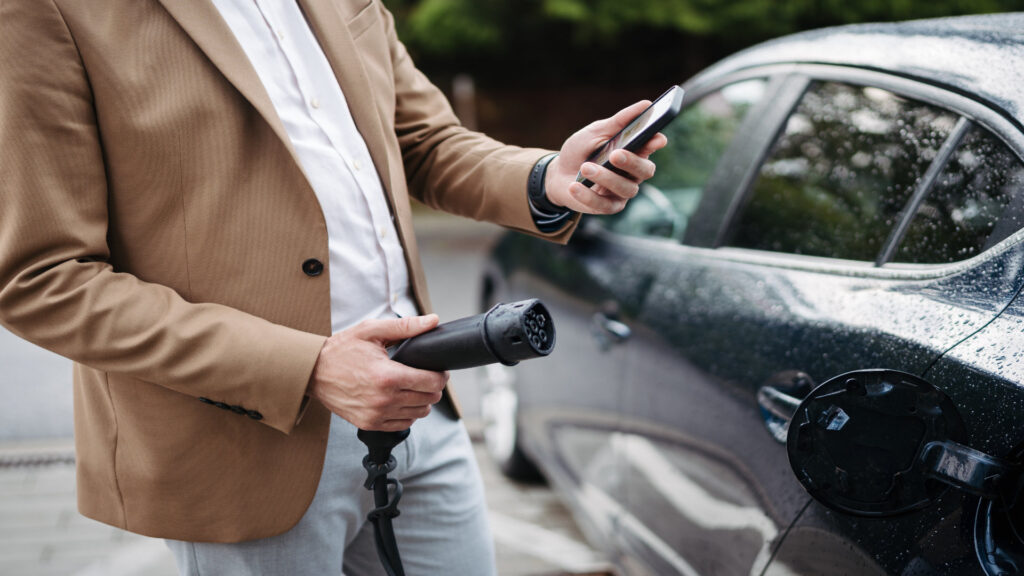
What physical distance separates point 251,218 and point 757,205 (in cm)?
143

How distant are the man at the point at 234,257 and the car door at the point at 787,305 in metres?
0.53

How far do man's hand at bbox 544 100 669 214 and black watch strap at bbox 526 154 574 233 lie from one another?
16mm

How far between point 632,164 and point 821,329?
1.94ft

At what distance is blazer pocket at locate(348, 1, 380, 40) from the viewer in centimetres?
144

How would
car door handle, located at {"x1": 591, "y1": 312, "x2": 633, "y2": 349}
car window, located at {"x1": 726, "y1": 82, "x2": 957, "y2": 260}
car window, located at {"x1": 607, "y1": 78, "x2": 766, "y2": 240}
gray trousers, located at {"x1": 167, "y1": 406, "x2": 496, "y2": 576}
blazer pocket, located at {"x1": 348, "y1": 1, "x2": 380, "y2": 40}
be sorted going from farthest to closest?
car window, located at {"x1": 607, "y1": 78, "x2": 766, "y2": 240}, car door handle, located at {"x1": 591, "y1": 312, "x2": 633, "y2": 349}, car window, located at {"x1": 726, "y1": 82, "x2": 957, "y2": 260}, blazer pocket, located at {"x1": 348, "y1": 1, "x2": 380, "y2": 40}, gray trousers, located at {"x1": 167, "y1": 406, "x2": 496, "y2": 576}

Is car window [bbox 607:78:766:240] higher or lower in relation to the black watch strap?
lower

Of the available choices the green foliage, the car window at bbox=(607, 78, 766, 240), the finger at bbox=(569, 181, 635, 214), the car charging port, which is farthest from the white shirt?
the green foliage

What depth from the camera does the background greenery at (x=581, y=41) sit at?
1243 cm

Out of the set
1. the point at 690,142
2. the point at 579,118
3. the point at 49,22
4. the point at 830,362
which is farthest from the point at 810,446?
the point at 579,118

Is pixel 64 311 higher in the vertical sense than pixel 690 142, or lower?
higher

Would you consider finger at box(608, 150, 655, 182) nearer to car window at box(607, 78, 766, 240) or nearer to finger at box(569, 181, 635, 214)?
finger at box(569, 181, 635, 214)

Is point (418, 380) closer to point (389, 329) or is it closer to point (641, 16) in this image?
point (389, 329)

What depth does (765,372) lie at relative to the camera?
166cm

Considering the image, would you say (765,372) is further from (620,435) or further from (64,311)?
(64,311)
